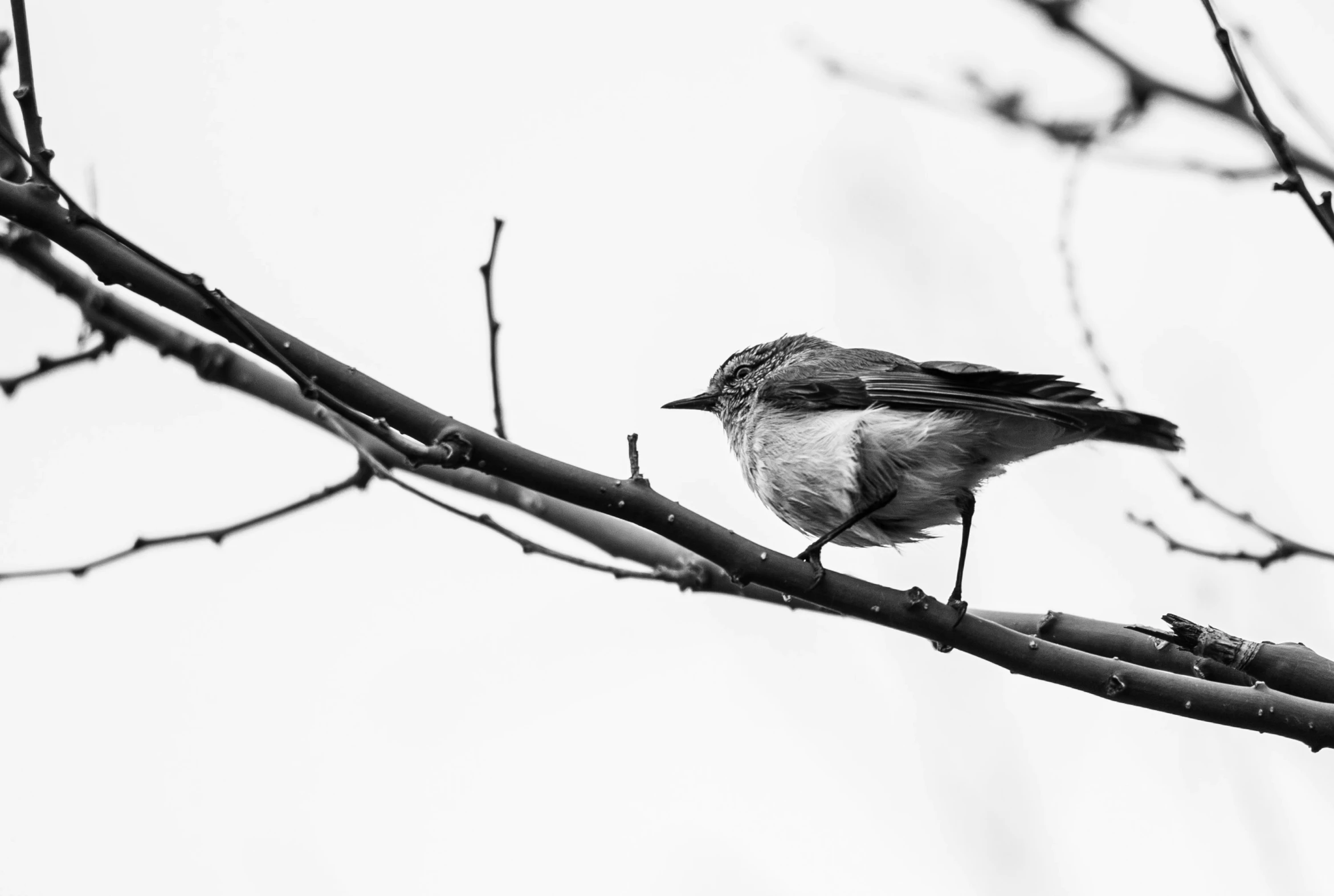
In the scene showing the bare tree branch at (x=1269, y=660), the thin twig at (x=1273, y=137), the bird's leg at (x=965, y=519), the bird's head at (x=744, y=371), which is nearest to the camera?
the thin twig at (x=1273, y=137)

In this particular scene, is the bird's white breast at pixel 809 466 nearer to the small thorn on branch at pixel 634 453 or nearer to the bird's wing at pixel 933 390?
the bird's wing at pixel 933 390

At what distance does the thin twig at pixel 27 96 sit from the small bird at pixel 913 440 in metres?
2.94

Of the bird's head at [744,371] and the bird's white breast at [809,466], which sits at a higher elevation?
the bird's head at [744,371]

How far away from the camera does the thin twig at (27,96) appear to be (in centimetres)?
319

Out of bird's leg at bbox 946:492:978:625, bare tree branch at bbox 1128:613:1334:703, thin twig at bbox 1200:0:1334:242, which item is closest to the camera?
thin twig at bbox 1200:0:1334:242

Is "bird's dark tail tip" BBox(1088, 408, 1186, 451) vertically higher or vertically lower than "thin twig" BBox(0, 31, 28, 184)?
lower

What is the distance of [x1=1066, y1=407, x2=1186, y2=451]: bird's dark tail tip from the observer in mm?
4863

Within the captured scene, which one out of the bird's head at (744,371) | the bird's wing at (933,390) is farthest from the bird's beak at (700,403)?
the bird's wing at (933,390)

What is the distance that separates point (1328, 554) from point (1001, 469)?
137 cm

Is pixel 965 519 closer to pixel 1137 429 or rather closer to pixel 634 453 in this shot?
pixel 1137 429

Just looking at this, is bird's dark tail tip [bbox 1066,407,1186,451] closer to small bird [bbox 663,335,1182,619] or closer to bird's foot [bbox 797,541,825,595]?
small bird [bbox 663,335,1182,619]

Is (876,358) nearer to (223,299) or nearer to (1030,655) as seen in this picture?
(1030,655)

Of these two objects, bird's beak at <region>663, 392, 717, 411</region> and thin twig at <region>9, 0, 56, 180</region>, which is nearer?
thin twig at <region>9, 0, 56, 180</region>

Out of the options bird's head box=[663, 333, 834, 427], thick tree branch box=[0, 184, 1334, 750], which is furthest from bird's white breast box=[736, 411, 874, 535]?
thick tree branch box=[0, 184, 1334, 750]
